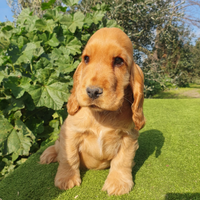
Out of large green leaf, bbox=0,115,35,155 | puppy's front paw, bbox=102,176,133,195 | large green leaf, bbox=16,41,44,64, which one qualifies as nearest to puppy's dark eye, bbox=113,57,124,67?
puppy's front paw, bbox=102,176,133,195

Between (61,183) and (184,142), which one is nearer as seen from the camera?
(61,183)

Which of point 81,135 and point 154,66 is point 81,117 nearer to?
point 81,135

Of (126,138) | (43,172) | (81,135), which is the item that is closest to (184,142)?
(126,138)

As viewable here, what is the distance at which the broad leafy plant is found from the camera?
2.71 metres

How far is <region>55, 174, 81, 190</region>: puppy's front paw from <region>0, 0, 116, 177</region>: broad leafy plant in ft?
2.80

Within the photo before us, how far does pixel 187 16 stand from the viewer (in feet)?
30.2

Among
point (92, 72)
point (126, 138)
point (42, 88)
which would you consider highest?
point (92, 72)

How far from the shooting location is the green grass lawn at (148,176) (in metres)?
1.95

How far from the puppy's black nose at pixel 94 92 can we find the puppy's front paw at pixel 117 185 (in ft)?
3.53

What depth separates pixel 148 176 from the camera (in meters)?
2.26

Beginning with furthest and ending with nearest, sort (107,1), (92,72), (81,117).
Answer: (107,1)
(81,117)
(92,72)

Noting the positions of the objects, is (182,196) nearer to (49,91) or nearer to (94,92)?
(94,92)

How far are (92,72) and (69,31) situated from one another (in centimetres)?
253

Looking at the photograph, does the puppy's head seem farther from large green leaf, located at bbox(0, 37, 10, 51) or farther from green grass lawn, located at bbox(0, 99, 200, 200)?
large green leaf, located at bbox(0, 37, 10, 51)
